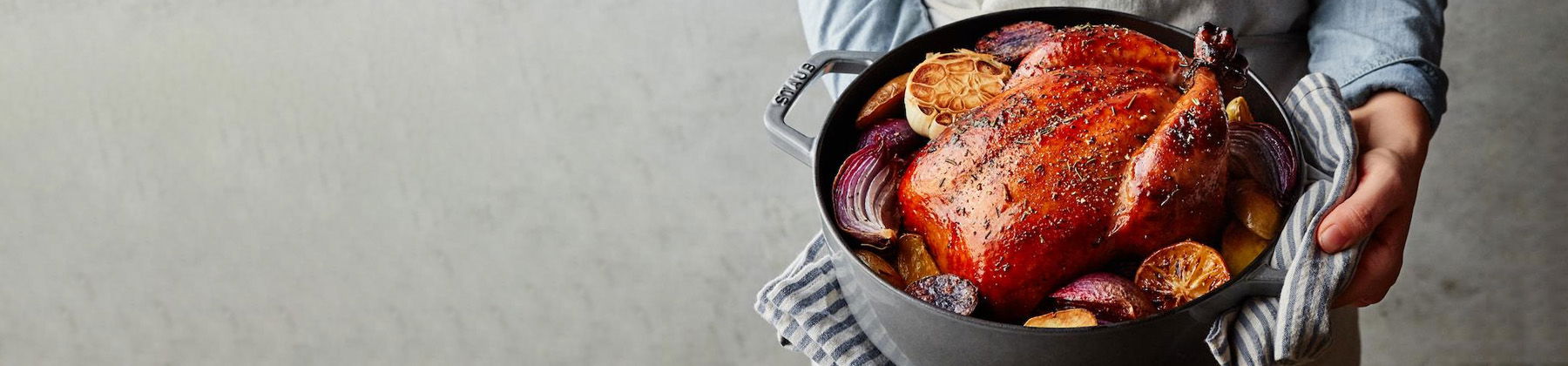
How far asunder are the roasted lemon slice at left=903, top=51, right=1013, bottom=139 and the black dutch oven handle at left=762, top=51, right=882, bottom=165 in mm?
79

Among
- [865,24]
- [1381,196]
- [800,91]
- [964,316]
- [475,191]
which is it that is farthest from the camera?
[475,191]

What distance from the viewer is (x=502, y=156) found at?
7.45 feet

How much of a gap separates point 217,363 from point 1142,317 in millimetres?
1976

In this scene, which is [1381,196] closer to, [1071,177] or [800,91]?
[1071,177]

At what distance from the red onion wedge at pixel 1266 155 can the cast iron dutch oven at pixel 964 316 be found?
1cm

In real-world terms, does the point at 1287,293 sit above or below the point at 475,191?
above

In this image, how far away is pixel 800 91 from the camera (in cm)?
88

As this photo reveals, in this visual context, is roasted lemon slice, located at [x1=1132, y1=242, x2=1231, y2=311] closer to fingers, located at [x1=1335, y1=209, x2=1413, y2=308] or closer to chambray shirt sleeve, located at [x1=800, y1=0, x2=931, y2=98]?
fingers, located at [x1=1335, y1=209, x2=1413, y2=308]

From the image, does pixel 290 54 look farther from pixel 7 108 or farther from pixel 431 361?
pixel 431 361

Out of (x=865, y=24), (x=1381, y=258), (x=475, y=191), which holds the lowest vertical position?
(x=475, y=191)

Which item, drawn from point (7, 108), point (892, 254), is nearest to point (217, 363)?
point (7, 108)

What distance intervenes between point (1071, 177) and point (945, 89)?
0.12m

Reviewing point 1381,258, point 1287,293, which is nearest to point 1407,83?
point 1381,258

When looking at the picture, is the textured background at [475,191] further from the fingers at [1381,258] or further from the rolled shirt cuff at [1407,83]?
the fingers at [1381,258]
